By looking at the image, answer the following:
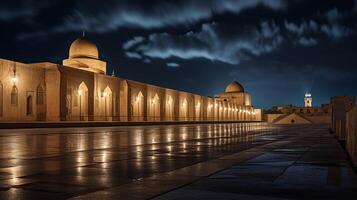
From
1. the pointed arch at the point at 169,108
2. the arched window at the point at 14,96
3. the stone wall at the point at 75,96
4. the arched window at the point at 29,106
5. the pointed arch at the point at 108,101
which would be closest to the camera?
the arched window at the point at 14,96

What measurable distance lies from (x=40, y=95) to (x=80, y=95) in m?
4.81

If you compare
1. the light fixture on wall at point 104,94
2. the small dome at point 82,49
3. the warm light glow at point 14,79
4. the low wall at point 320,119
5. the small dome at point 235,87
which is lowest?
the low wall at point 320,119

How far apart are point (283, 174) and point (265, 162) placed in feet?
5.07

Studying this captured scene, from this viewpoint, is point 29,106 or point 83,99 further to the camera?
point 83,99

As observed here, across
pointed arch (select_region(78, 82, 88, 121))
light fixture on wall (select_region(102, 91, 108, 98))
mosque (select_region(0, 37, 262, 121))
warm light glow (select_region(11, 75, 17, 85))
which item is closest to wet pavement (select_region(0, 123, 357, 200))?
warm light glow (select_region(11, 75, 17, 85))

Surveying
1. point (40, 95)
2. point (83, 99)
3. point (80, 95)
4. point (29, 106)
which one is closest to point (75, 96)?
point (80, 95)

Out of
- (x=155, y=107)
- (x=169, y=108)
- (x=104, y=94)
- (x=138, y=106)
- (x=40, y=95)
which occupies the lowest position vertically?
(x=169, y=108)

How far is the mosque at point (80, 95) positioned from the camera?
2855cm

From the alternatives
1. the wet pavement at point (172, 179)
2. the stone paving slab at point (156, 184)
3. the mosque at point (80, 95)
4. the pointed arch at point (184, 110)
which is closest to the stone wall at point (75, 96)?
the mosque at point (80, 95)

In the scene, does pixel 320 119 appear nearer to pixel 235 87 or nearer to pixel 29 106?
pixel 235 87

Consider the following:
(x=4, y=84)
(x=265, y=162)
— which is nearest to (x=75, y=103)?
(x=4, y=84)

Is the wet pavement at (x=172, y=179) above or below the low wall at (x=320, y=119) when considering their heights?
above

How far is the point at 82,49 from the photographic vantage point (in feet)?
157

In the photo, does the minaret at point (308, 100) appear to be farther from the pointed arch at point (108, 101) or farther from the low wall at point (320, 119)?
the pointed arch at point (108, 101)
